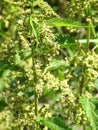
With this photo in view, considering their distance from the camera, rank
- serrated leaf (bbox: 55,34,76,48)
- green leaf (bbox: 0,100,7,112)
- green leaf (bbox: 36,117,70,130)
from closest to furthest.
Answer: green leaf (bbox: 36,117,70,130) < serrated leaf (bbox: 55,34,76,48) < green leaf (bbox: 0,100,7,112)

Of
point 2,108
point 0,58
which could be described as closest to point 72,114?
A: point 0,58

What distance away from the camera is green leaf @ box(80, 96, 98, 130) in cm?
316

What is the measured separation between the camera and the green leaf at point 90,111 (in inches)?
124

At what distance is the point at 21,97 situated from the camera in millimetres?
3672

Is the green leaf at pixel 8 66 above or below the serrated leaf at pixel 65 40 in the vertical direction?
below

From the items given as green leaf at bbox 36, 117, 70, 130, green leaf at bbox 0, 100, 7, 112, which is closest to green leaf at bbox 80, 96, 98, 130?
green leaf at bbox 36, 117, 70, 130

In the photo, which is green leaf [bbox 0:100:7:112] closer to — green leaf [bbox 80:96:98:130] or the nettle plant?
the nettle plant

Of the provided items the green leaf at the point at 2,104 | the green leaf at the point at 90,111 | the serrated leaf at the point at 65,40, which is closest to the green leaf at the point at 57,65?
the serrated leaf at the point at 65,40

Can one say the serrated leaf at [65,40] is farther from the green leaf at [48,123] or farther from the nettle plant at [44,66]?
the green leaf at [48,123]

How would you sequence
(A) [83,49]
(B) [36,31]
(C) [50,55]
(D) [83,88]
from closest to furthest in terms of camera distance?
(B) [36,31]
(C) [50,55]
(D) [83,88]
(A) [83,49]

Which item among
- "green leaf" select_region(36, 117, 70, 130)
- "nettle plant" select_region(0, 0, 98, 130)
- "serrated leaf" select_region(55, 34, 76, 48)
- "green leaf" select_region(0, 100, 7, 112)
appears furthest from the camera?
"green leaf" select_region(0, 100, 7, 112)

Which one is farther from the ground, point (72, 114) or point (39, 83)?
point (39, 83)

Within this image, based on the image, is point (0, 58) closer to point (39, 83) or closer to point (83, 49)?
point (39, 83)

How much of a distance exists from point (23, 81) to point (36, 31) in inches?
33.1
